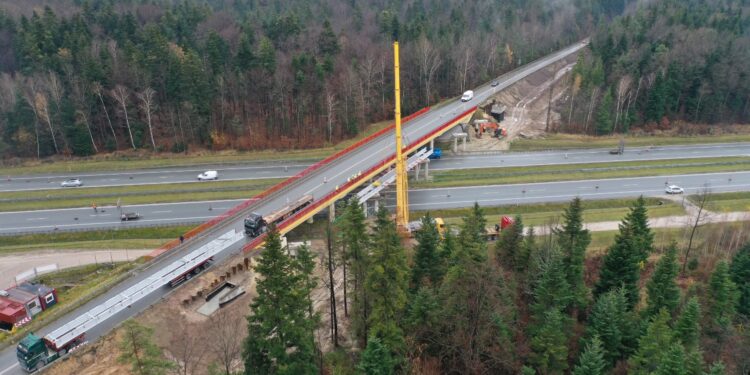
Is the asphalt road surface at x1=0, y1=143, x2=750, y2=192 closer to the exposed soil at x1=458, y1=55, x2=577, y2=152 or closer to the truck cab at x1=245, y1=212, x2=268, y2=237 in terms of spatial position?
the exposed soil at x1=458, y1=55, x2=577, y2=152

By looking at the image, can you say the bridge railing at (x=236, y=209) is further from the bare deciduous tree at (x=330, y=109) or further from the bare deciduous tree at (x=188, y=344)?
the bare deciduous tree at (x=330, y=109)

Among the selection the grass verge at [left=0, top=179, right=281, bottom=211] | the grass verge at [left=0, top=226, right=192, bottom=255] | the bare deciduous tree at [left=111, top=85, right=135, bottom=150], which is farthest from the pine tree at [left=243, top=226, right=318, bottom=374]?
the bare deciduous tree at [left=111, top=85, right=135, bottom=150]

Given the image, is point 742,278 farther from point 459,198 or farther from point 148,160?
point 148,160

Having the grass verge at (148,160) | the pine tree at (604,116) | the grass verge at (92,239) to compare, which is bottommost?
the grass verge at (92,239)

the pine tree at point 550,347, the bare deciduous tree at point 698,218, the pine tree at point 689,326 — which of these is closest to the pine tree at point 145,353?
the pine tree at point 550,347

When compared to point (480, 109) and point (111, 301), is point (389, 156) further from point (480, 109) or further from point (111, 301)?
point (111, 301)

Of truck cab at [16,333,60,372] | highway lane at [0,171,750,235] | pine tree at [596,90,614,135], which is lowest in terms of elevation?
truck cab at [16,333,60,372]

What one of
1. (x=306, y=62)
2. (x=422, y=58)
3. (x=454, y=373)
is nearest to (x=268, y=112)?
(x=306, y=62)
